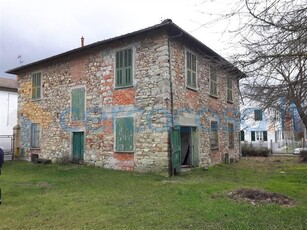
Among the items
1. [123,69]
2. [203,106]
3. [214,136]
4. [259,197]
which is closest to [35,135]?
[123,69]

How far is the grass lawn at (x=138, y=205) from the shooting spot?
5199mm

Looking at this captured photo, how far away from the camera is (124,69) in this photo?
485 inches

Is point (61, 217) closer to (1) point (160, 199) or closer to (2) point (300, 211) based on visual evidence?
(1) point (160, 199)

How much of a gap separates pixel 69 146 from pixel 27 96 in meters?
4.88

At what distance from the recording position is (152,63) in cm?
1151

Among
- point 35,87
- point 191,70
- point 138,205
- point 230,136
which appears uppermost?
point 191,70

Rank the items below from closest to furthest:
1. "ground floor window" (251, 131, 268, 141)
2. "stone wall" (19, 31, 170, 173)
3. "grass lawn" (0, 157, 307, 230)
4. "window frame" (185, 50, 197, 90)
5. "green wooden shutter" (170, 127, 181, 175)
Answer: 1. "grass lawn" (0, 157, 307, 230)
2. "green wooden shutter" (170, 127, 181, 175)
3. "stone wall" (19, 31, 170, 173)
4. "window frame" (185, 50, 197, 90)
5. "ground floor window" (251, 131, 268, 141)

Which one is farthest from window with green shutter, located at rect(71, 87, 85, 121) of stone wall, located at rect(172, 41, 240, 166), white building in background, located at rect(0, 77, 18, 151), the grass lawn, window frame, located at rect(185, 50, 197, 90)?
white building in background, located at rect(0, 77, 18, 151)

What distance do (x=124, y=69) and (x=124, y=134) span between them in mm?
2758

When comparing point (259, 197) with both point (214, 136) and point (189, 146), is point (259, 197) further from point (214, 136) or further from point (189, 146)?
point (214, 136)

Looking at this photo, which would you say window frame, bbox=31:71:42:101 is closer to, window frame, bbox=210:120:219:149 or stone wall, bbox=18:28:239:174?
stone wall, bbox=18:28:239:174

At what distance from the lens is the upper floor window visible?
39.8 feet

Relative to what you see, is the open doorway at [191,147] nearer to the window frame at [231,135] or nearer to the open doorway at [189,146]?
the open doorway at [189,146]

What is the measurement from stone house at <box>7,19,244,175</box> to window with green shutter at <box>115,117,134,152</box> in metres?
0.04
